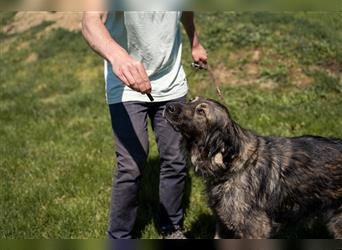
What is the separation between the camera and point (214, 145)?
441 cm

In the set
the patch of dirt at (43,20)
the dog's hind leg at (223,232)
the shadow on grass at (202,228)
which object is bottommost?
the shadow on grass at (202,228)

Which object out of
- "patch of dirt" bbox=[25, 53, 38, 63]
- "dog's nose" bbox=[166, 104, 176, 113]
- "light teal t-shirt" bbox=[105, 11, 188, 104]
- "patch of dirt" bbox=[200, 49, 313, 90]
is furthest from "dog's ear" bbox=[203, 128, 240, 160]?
"patch of dirt" bbox=[25, 53, 38, 63]

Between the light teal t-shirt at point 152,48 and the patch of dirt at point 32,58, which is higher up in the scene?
the patch of dirt at point 32,58

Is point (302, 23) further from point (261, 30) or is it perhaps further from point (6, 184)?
point (6, 184)

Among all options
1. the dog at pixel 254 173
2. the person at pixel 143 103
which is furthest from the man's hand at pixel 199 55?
the dog at pixel 254 173

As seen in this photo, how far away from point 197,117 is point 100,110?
5.15 meters

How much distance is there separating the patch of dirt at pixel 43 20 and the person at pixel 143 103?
10.4m

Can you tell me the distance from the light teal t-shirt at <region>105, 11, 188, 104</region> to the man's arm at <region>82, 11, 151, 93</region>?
42cm

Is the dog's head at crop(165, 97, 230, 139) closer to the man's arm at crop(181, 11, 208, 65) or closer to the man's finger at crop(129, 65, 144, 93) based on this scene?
the man's finger at crop(129, 65, 144, 93)

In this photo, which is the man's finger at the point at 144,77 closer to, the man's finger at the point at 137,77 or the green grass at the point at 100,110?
the man's finger at the point at 137,77

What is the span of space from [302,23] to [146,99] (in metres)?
7.32

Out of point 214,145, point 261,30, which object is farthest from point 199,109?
point 261,30

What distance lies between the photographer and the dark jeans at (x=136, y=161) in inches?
191

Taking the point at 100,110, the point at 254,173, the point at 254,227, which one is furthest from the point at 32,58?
the point at 254,227
